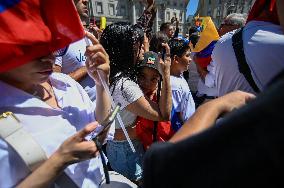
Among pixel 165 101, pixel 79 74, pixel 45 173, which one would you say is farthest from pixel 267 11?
pixel 79 74

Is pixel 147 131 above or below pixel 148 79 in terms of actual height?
below

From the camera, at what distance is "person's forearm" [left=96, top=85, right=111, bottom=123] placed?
164 centimetres

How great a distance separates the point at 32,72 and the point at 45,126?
247 millimetres

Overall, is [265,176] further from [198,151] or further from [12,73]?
[12,73]

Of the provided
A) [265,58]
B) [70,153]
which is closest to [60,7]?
[70,153]

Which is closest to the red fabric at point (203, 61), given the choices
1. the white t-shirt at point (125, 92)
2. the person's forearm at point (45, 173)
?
the white t-shirt at point (125, 92)

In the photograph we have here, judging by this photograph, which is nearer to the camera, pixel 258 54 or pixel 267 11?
pixel 258 54

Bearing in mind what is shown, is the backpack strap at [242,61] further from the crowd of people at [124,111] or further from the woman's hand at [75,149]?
the woman's hand at [75,149]

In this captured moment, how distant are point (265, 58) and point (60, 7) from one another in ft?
3.52

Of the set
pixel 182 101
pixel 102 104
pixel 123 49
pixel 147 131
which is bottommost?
pixel 147 131

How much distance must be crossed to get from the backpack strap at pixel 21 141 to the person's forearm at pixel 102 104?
534 mm

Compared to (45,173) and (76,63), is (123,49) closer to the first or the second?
(76,63)

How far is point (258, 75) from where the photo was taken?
157cm

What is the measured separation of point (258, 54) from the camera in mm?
1538
